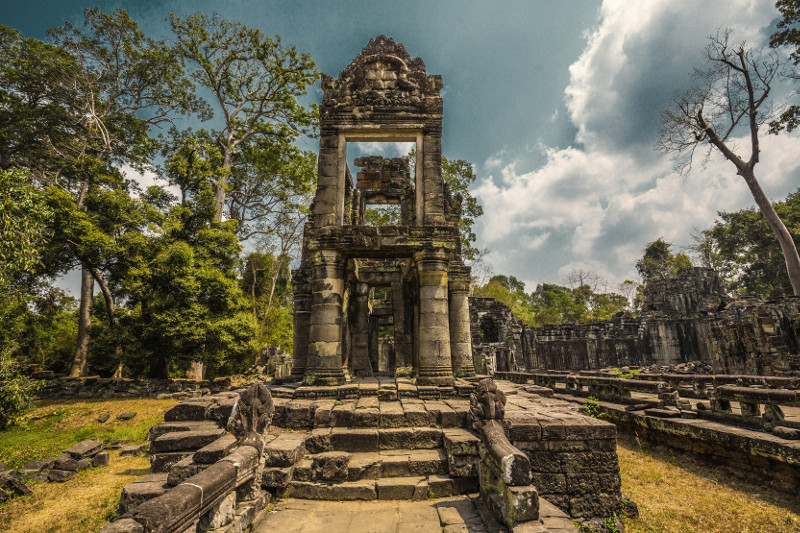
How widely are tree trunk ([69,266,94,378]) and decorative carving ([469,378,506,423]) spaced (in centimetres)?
2006

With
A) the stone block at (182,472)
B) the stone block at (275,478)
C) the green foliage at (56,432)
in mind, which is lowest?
the green foliage at (56,432)

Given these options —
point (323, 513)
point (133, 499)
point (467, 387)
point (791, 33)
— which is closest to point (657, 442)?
point (467, 387)

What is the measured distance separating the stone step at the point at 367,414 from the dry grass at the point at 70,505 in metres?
3.04

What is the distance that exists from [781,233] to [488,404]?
70.8 feet

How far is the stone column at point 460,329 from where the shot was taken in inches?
334

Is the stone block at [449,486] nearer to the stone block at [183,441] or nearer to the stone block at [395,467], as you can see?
the stone block at [395,467]

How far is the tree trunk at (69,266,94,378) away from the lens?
652 inches

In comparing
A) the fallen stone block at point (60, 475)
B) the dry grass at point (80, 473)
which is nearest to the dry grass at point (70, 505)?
the dry grass at point (80, 473)

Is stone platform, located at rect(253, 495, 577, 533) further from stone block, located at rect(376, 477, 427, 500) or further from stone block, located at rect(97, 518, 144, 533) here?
stone block, located at rect(97, 518, 144, 533)

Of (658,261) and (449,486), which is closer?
(449,486)

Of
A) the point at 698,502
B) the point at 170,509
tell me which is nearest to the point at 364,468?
the point at 170,509

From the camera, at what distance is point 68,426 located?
1227 centimetres

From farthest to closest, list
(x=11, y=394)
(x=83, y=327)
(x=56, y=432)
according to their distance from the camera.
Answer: (x=83, y=327), (x=56, y=432), (x=11, y=394)

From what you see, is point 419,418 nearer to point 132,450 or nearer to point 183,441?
point 183,441
